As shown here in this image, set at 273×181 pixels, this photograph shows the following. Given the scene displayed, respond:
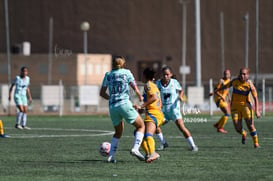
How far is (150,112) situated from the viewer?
15656 mm

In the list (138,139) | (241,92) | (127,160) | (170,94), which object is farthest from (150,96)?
(241,92)

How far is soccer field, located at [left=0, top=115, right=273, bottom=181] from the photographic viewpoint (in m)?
12.9

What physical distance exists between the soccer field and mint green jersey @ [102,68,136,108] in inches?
47.5

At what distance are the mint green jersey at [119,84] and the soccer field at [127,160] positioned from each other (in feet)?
3.96

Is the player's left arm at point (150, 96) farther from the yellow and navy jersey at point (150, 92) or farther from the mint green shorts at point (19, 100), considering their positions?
the mint green shorts at point (19, 100)

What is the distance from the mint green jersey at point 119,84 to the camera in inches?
584

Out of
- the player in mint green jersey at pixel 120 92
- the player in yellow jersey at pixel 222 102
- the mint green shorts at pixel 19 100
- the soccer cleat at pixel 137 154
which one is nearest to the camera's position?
the soccer cleat at pixel 137 154

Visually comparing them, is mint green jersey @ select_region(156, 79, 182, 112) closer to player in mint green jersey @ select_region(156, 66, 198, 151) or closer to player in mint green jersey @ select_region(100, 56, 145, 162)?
player in mint green jersey @ select_region(156, 66, 198, 151)

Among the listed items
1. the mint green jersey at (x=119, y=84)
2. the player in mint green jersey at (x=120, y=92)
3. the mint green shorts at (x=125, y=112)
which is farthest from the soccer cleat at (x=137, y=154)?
the mint green jersey at (x=119, y=84)

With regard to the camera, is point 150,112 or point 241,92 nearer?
point 150,112

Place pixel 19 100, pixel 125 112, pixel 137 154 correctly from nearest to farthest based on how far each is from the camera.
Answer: pixel 137 154 → pixel 125 112 → pixel 19 100

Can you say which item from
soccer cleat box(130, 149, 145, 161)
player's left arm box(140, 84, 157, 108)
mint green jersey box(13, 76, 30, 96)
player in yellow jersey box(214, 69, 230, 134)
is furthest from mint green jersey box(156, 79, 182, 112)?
mint green jersey box(13, 76, 30, 96)

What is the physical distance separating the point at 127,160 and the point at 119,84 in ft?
5.50

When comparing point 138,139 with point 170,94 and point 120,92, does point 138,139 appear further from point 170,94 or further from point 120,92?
point 170,94
